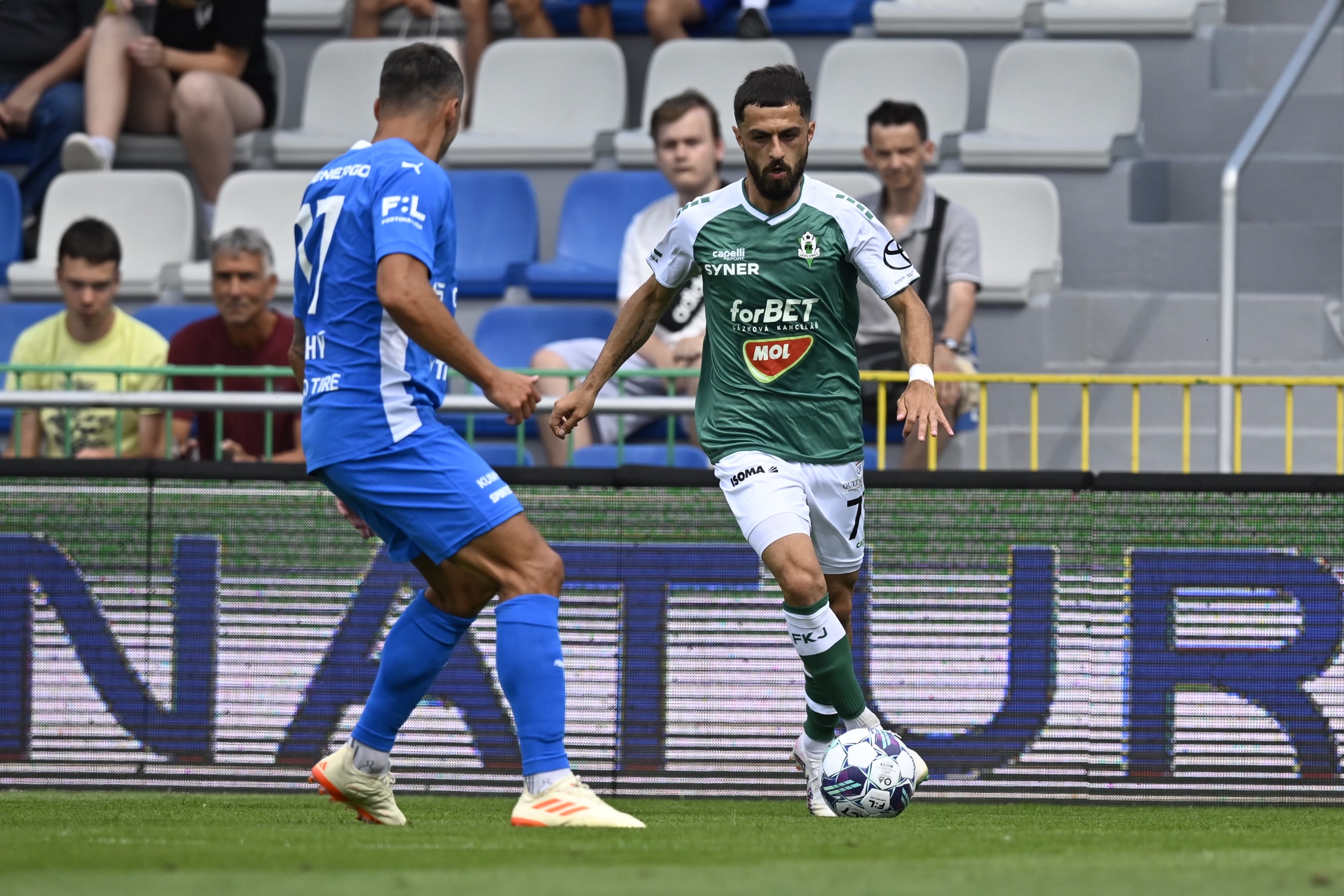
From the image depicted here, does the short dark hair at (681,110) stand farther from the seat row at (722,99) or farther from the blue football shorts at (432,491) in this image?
the blue football shorts at (432,491)

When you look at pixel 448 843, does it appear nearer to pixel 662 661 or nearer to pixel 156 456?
pixel 662 661

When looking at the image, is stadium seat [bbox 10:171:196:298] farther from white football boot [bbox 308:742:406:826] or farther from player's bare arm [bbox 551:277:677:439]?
white football boot [bbox 308:742:406:826]

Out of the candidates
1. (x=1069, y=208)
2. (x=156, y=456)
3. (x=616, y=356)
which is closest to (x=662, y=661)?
(x=616, y=356)

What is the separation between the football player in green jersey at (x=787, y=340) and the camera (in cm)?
659

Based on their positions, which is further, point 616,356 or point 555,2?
point 555,2

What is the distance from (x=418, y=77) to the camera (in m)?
5.91

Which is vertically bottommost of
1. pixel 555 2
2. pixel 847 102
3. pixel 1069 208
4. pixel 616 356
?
pixel 616 356

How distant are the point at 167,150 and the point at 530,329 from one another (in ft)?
11.9

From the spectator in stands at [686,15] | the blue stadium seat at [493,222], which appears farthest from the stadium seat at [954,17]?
the blue stadium seat at [493,222]

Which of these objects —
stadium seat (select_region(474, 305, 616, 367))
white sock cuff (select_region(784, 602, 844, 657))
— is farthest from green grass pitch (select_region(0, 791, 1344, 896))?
stadium seat (select_region(474, 305, 616, 367))

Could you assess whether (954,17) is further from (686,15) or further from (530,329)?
(530,329)

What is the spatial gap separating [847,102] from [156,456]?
5.23m

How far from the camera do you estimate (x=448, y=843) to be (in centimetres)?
524

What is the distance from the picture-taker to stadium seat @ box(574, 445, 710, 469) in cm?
907
